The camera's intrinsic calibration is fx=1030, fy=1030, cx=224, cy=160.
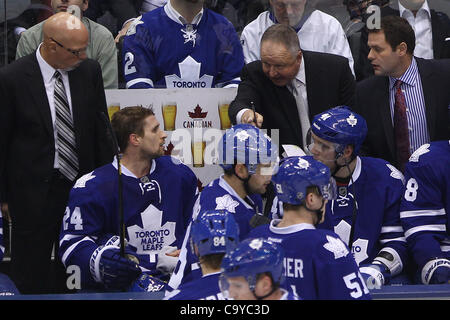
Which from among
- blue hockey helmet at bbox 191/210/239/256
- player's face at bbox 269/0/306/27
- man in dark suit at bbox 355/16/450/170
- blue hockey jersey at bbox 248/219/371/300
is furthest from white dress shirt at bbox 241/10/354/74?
blue hockey helmet at bbox 191/210/239/256

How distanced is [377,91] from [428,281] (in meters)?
1.19

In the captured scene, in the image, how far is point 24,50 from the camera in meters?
5.32

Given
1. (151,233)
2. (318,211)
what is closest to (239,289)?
(318,211)

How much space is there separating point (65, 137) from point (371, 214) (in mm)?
1496

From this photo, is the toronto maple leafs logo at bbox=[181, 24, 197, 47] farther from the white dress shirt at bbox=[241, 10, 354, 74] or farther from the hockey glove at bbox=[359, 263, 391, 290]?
the hockey glove at bbox=[359, 263, 391, 290]

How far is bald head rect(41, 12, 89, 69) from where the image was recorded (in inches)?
192

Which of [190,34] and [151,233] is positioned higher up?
[190,34]

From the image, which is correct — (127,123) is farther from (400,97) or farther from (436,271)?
(436,271)

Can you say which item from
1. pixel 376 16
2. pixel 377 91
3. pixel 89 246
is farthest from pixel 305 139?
pixel 89 246

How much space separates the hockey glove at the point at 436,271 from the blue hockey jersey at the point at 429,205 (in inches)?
2.8

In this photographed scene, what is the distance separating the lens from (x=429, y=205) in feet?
15.0

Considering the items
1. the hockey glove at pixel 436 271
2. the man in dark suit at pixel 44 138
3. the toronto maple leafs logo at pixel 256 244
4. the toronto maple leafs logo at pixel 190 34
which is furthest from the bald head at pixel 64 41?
the toronto maple leafs logo at pixel 256 244

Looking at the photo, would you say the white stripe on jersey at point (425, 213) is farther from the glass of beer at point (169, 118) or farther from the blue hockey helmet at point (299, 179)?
the glass of beer at point (169, 118)
